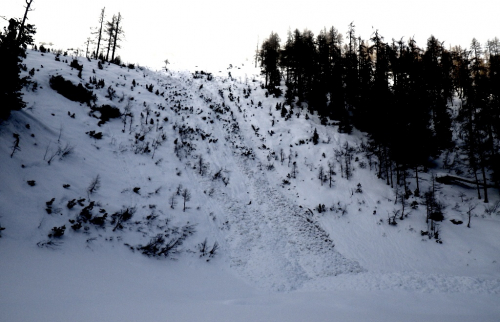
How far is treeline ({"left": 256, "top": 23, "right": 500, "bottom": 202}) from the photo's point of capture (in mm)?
17891

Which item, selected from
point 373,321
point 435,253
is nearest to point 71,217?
point 373,321

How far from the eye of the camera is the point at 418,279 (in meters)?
9.85

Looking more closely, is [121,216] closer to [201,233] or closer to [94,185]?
[94,185]

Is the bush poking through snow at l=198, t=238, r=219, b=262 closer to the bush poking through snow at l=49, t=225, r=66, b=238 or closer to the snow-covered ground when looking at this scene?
the snow-covered ground

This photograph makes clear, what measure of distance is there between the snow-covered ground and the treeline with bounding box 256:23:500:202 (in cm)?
304

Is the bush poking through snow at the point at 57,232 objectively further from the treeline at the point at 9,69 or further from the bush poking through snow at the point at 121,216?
the treeline at the point at 9,69

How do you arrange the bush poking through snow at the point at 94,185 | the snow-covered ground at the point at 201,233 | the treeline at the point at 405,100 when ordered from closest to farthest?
the snow-covered ground at the point at 201,233 → the bush poking through snow at the point at 94,185 → the treeline at the point at 405,100

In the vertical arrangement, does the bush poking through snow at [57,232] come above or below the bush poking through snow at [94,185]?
below

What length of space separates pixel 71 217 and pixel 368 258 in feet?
46.2

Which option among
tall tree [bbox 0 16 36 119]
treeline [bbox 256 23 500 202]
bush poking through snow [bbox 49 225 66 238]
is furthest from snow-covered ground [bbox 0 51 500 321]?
treeline [bbox 256 23 500 202]

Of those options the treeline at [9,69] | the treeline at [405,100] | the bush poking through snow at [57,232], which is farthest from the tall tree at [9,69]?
the treeline at [405,100]

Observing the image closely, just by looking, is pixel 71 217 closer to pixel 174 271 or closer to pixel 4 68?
pixel 174 271

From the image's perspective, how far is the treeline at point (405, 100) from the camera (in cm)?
1789

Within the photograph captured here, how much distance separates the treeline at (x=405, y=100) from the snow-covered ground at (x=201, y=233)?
3040mm
